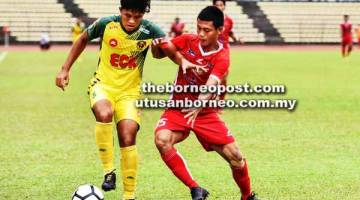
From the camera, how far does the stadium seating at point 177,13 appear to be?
4672 cm

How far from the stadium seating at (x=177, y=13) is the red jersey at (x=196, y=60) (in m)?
38.9

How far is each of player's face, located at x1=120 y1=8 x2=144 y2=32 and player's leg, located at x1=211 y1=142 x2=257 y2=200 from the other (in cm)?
139

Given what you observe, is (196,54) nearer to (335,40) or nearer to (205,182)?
(205,182)

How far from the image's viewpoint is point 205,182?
7.92 m

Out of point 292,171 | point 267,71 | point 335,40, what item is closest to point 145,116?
point 292,171

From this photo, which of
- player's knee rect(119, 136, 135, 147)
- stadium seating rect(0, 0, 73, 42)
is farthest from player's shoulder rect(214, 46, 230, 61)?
stadium seating rect(0, 0, 73, 42)

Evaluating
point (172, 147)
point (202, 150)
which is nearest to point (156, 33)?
point (172, 147)

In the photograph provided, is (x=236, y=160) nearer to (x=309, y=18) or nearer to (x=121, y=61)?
(x=121, y=61)

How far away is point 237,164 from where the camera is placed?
22.1 feet

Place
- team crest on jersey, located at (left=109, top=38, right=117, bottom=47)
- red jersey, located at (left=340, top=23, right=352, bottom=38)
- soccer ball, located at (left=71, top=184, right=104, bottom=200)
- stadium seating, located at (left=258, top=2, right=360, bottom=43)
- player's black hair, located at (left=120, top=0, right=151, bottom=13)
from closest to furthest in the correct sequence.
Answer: soccer ball, located at (left=71, top=184, right=104, bottom=200) → player's black hair, located at (left=120, top=0, right=151, bottom=13) → team crest on jersey, located at (left=109, top=38, right=117, bottom=47) → red jersey, located at (left=340, top=23, right=352, bottom=38) → stadium seating, located at (left=258, top=2, right=360, bottom=43)

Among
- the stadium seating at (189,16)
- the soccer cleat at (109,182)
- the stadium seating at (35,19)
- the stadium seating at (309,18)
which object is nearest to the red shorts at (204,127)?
the soccer cleat at (109,182)

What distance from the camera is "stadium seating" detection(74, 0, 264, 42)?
4672cm

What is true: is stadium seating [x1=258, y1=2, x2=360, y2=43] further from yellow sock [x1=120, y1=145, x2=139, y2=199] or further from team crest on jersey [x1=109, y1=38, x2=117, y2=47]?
yellow sock [x1=120, y1=145, x2=139, y2=199]

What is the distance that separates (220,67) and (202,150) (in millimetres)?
3465
